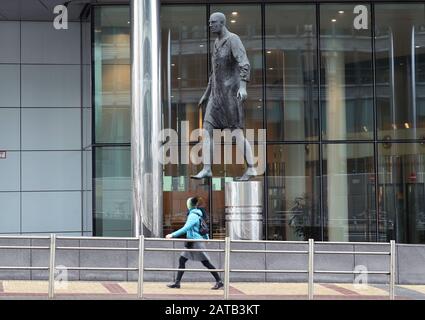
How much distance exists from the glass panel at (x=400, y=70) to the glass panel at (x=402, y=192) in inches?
18.2

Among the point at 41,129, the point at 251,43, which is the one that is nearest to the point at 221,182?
the point at 251,43

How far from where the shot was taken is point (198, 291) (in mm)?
13836

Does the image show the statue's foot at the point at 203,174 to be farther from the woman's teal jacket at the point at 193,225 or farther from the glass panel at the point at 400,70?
the glass panel at the point at 400,70

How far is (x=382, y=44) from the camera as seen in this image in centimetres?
2450

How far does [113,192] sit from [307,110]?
6.11 metres

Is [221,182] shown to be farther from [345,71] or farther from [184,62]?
[345,71]

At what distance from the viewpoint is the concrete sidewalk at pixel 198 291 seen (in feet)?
42.8

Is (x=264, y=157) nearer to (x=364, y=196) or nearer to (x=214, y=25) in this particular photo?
(x=364, y=196)

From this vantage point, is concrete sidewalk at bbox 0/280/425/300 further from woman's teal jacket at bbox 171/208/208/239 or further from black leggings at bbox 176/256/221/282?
woman's teal jacket at bbox 171/208/208/239

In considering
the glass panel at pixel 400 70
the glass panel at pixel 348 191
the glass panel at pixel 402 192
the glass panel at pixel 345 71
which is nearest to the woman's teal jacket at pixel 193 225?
the glass panel at pixel 348 191

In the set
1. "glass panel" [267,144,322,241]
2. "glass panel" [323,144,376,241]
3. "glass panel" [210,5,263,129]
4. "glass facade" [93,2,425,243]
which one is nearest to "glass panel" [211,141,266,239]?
"glass facade" [93,2,425,243]

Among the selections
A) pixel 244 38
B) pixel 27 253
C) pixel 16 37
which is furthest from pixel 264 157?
pixel 27 253
